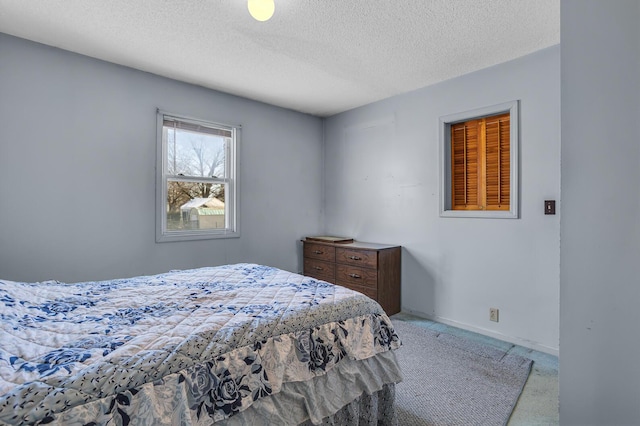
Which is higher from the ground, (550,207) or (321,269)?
(550,207)

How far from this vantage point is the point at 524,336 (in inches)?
107

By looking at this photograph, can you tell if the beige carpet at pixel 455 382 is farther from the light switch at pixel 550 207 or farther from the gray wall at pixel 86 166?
the gray wall at pixel 86 166

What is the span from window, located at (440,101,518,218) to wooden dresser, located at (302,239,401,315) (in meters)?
0.77

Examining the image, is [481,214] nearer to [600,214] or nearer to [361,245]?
[361,245]

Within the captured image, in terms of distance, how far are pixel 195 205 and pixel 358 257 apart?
73.3 inches

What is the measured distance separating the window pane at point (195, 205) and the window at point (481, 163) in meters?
2.44

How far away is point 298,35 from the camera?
2383 millimetres

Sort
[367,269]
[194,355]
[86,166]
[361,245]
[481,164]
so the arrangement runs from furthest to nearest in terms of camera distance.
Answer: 1. [361,245]
2. [367,269]
3. [481,164]
4. [86,166]
5. [194,355]

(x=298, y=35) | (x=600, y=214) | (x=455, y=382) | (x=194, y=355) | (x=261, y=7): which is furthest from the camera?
(x=298, y=35)

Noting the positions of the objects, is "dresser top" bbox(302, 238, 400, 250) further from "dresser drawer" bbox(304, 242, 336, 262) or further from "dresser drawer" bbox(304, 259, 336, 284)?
"dresser drawer" bbox(304, 259, 336, 284)

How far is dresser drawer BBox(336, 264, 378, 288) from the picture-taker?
335cm

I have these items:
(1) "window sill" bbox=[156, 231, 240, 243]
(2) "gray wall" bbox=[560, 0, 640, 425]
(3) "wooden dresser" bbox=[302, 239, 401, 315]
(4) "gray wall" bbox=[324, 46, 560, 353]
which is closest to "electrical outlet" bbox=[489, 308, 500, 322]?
(4) "gray wall" bbox=[324, 46, 560, 353]

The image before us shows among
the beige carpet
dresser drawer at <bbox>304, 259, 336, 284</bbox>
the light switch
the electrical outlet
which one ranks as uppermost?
the light switch

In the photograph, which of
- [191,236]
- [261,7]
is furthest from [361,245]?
[261,7]
